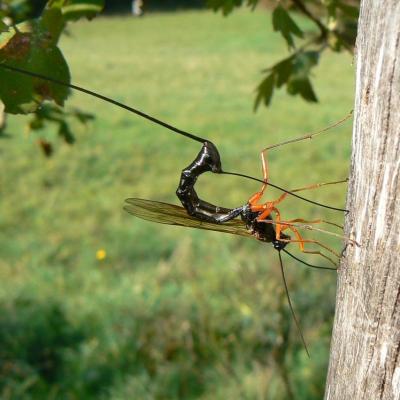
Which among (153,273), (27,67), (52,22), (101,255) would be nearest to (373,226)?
(27,67)

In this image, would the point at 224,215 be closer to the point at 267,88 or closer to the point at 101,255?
the point at 267,88

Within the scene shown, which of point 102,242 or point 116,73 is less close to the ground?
point 116,73

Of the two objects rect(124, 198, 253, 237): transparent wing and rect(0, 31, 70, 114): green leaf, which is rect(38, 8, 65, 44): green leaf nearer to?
rect(0, 31, 70, 114): green leaf

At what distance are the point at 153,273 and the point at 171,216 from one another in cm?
409

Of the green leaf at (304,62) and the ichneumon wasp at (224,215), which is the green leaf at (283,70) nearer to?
the green leaf at (304,62)

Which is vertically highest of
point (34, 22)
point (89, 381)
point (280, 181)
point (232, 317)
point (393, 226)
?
point (34, 22)

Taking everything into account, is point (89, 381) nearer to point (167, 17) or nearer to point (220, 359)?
point (220, 359)

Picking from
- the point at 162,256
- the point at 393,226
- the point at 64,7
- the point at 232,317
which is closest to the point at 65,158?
the point at 162,256

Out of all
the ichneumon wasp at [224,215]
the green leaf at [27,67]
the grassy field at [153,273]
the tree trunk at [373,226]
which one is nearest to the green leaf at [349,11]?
the grassy field at [153,273]

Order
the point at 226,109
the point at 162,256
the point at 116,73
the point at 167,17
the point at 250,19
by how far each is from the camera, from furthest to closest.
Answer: the point at 167,17 → the point at 250,19 → the point at 116,73 → the point at 226,109 → the point at 162,256

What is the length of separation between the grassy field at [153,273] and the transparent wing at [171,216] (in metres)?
1.35

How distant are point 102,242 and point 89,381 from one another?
2.72m

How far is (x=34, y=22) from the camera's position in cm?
174

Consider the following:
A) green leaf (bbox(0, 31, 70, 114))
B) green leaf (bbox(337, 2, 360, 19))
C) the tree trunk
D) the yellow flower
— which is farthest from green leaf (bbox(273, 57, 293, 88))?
the yellow flower
